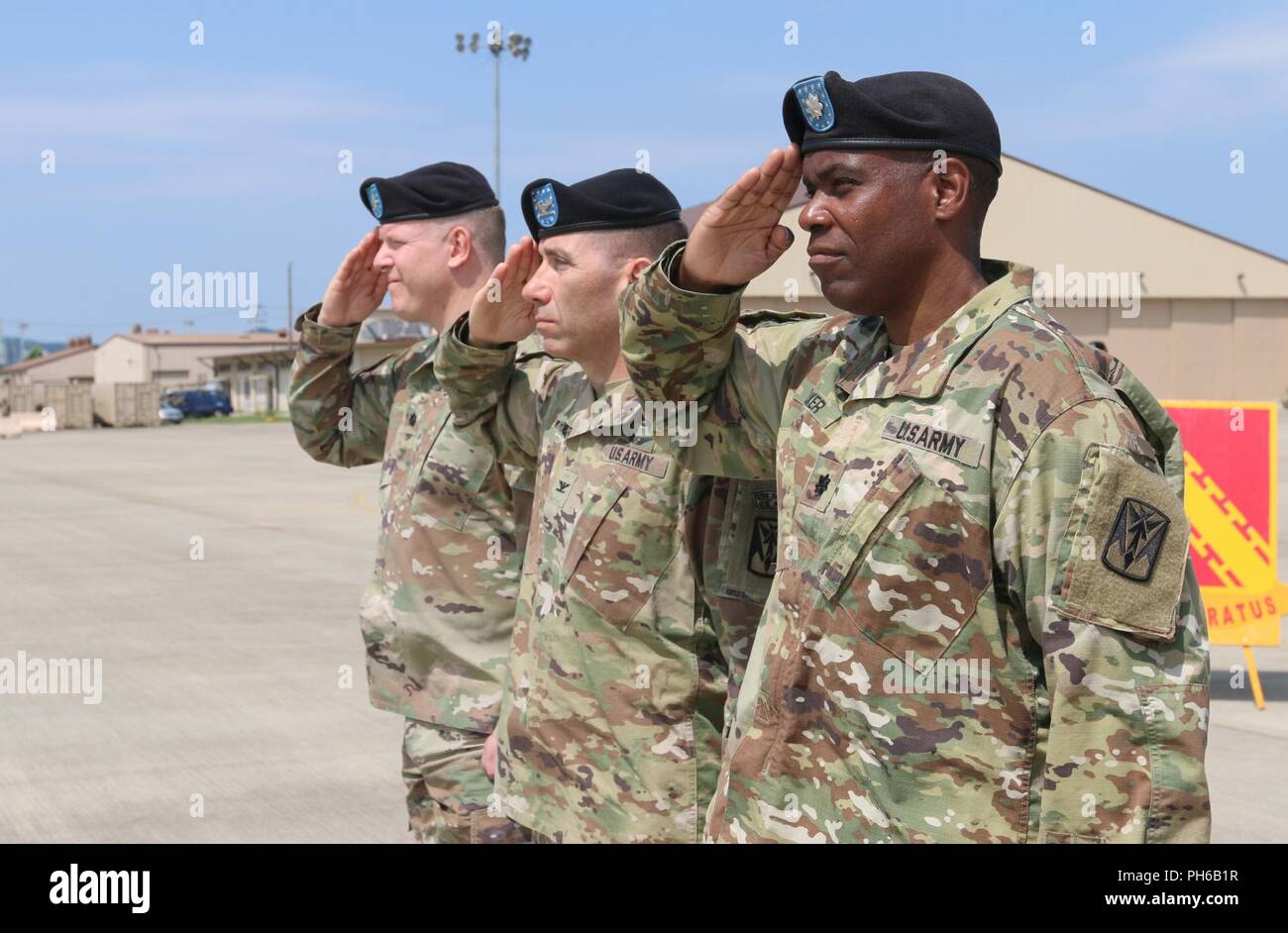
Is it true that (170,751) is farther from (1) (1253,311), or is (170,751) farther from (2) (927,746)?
(1) (1253,311)

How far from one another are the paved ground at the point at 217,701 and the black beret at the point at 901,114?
3.77m

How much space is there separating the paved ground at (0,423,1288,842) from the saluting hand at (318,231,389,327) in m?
1.97

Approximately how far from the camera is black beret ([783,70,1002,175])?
2152 millimetres

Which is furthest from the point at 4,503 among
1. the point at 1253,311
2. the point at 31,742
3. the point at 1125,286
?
the point at 1253,311

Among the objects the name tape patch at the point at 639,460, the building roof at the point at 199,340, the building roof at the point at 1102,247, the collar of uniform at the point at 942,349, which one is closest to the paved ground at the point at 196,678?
the name tape patch at the point at 639,460

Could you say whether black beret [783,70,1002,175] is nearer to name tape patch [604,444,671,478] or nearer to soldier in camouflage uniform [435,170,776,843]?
soldier in camouflage uniform [435,170,776,843]

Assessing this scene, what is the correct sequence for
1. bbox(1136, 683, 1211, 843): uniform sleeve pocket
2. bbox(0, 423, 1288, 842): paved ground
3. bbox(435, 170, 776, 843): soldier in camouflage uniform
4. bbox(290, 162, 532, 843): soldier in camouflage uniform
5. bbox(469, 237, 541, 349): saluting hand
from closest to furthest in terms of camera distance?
bbox(1136, 683, 1211, 843): uniform sleeve pocket
bbox(435, 170, 776, 843): soldier in camouflage uniform
bbox(469, 237, 541, 349): saluting hand
bbox(290, 162, 532, 843): soldier in camouflage uniform
bbox(0, 423, 1288, 842): paved ground

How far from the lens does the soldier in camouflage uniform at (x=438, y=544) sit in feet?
12.9

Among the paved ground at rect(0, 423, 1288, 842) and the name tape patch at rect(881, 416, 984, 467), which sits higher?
the name tape patch at rect(881, 416, 984, 467)

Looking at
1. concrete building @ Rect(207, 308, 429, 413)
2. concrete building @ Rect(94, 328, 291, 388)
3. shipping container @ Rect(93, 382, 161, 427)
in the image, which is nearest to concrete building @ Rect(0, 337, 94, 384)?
concrete building @ Rect(94, 328, 291, 388)

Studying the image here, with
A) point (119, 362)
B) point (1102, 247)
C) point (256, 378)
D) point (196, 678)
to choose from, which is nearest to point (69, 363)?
A: point (119, 362)

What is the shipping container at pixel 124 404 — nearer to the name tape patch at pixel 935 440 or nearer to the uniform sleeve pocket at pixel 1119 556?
the name tape patch at pixel 935 440
